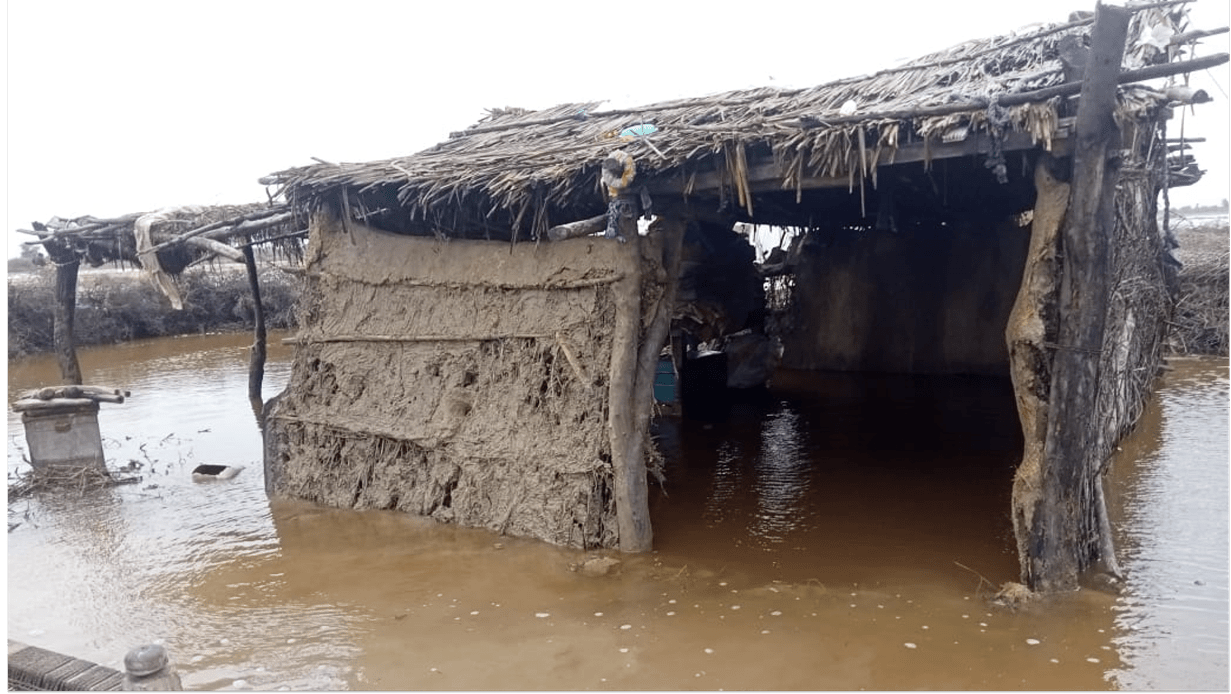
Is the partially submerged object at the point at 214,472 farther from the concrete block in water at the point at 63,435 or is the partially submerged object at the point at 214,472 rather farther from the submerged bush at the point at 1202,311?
the submerged bush at the point at 1202,311

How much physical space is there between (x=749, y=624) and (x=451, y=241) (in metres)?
4.03

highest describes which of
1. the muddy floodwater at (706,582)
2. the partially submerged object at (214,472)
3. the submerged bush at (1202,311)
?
the submerged bush at (1202,311)

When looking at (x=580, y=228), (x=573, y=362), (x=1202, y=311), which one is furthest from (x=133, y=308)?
(x=1202, y=311)

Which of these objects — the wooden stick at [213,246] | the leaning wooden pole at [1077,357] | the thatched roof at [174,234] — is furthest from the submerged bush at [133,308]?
the leaning wooden pole at [1077,357]

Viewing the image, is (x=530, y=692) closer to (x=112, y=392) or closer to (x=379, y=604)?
(x=379, y=604)

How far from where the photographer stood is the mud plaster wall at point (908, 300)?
1130 centimetres

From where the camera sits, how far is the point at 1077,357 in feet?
15.0

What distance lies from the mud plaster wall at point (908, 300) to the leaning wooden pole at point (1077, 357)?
22.4 feet

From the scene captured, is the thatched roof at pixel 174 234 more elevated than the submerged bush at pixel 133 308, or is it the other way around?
the thatched roof at pixel 174 234

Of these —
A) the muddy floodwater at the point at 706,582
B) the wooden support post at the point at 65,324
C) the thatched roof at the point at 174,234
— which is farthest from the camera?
the wooden support post at the point at 65,324

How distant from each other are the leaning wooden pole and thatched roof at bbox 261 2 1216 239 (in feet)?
0.78

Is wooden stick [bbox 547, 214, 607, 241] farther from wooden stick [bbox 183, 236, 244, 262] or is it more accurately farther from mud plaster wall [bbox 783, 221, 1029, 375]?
mud plaster wall [bbox 783, 221, 1029, 375]

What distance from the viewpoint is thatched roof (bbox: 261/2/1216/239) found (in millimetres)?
4512

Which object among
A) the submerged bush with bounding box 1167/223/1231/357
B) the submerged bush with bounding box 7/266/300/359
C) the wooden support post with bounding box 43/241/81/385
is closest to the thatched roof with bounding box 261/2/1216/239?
the wooden support post with bounding box 43/241/81/385
